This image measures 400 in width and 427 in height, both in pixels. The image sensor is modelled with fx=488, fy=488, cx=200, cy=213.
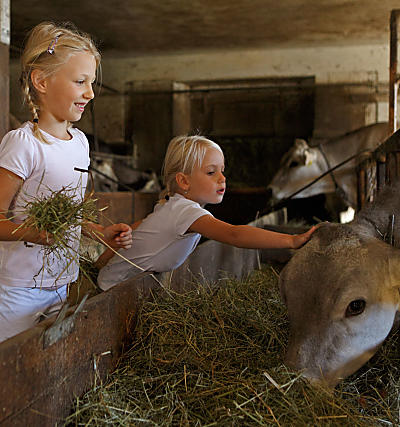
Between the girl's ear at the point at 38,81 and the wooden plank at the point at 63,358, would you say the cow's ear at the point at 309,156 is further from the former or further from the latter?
the girl's ear at the point at 38,81

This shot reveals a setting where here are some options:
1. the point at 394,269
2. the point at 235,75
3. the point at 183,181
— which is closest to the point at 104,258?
the point at 183,181

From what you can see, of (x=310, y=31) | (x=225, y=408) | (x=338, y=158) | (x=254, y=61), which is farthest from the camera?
(x=254, y=61)

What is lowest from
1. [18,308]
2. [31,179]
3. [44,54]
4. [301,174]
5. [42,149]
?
[301,174]

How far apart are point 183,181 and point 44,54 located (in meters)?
0.90

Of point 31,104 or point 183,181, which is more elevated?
point 31,104

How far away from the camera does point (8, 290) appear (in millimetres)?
1919

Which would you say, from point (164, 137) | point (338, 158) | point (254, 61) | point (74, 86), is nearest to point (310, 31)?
point (254, 61)

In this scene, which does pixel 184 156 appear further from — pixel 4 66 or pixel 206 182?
pixel 4 66

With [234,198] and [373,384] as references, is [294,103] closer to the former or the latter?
[234,198]

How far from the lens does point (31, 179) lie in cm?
191

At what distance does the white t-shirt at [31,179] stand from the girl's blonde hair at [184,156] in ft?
2.04

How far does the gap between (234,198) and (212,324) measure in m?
5.67

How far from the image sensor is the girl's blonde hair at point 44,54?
1.92 meters

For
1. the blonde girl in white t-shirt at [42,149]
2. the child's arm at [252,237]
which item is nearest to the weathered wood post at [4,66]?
the blonde girl in white t-shirt at [42,149]
